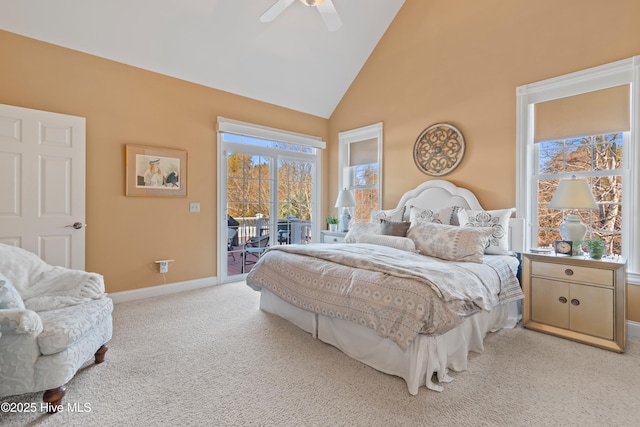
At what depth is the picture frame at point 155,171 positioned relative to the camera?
3.54 meters

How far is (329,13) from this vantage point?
287cm

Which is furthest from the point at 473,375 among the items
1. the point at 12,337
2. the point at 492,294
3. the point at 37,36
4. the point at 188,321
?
the point at 37,36

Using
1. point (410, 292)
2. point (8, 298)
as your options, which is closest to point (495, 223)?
point (410, 292)

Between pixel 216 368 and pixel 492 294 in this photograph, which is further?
pixel 492 294

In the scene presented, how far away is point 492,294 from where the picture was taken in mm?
2318

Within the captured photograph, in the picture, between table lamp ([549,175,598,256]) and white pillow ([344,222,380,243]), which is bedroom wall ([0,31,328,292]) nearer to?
white pillow ([344,222,380,243])

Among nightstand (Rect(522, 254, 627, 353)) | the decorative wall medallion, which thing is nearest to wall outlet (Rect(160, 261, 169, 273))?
the decorative wall medallion

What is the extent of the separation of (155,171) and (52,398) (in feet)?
8.58

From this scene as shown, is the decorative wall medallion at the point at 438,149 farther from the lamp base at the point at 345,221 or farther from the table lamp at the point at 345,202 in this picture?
the lamp base at the point at 345,221

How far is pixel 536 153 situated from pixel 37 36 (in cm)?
522

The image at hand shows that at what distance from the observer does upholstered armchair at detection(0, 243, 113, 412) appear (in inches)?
62.2

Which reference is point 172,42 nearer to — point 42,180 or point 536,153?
point 42,180

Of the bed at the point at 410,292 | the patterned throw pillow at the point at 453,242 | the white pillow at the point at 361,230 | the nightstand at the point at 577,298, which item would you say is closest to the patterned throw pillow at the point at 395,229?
the bed at the point at 410,292

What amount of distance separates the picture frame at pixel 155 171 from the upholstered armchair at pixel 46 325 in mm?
1502
